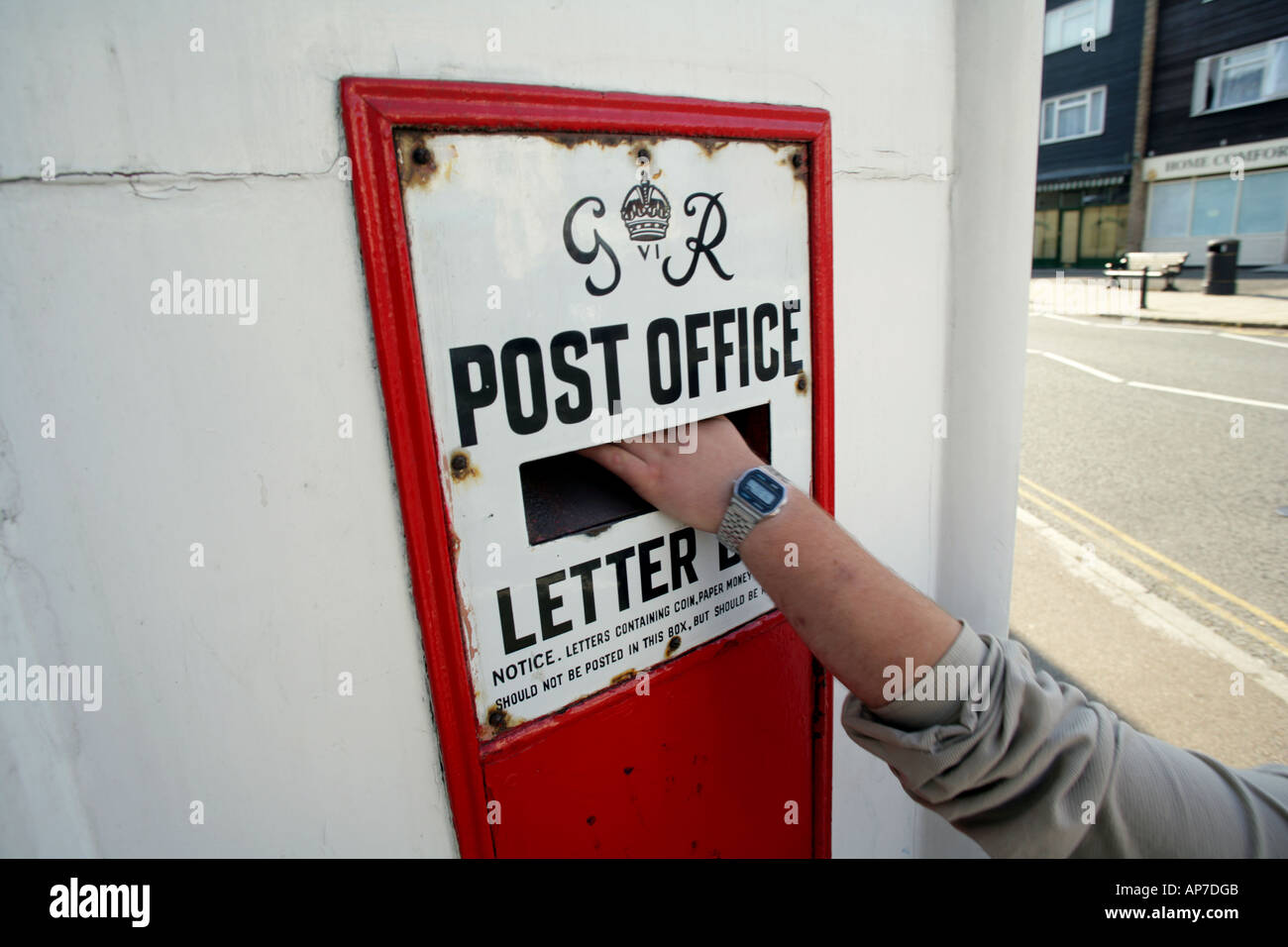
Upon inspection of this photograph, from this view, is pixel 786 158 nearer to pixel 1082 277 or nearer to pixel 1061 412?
pixel 1061 412

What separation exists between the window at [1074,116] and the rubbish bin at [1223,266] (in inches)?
266

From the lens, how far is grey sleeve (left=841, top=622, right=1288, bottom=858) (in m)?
0.90

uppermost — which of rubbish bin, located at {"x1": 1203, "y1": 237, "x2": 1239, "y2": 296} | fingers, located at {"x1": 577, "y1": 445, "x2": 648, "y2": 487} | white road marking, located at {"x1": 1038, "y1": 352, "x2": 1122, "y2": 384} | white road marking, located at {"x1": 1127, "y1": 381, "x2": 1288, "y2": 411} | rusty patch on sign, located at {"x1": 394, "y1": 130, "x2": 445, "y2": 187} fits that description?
rusty patch on sign, located at {"x1": 394, "y1": 130, "x2": 445, "y2": 187}

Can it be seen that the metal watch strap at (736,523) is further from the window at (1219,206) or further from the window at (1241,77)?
the window at (1241,77)

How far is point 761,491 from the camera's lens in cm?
100

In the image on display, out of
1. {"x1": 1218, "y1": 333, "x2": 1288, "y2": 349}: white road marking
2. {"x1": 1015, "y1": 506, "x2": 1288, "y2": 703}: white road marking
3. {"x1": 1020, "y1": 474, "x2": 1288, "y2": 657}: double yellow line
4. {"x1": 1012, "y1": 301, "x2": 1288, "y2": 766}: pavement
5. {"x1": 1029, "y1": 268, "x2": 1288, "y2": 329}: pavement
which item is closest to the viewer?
{"x1": 1012, "y1": 301, "x2": 1288, "y2": 766}: pavement

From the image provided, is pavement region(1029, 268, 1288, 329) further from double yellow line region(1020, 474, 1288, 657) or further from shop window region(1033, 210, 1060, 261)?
double yellow line region(1020, 474, 1288, 657)

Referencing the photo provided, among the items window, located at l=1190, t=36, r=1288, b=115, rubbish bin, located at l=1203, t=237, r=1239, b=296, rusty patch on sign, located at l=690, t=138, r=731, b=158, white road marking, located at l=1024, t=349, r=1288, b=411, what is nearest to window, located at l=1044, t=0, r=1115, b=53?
window, located at l=1190, t=36, r=1288, b=115

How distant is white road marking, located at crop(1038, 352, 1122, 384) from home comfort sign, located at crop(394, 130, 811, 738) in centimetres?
760

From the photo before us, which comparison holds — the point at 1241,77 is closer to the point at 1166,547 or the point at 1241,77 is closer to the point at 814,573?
the point at 1166,547

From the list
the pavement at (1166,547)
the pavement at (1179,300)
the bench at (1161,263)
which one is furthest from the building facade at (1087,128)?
the pavement at (1166,547)

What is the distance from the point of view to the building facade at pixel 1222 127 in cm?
1448

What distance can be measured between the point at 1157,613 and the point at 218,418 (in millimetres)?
4053

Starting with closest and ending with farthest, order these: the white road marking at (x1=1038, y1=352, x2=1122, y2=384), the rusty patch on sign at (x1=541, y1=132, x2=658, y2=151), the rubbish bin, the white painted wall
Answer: the white painted wall → the rusty patch on sign at (x1=541, y1=132, x2=658, y2=151) → the white road marking at (x1=1038, y1=352, x2=1122, y2=384) → the rubbish bin
